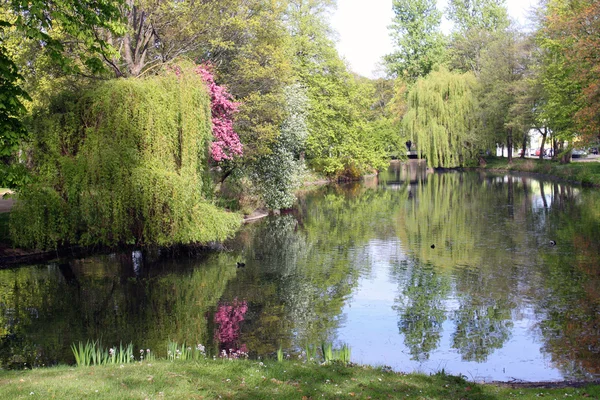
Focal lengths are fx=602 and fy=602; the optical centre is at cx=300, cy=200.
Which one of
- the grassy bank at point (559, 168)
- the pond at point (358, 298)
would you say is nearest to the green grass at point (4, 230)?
the pond at point (358, 298)

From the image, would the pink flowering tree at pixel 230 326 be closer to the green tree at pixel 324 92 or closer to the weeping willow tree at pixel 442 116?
the green tree at pixel 324 92

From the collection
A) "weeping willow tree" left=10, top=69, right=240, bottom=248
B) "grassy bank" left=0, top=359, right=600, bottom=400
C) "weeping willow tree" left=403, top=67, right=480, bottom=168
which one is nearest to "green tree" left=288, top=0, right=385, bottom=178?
"weeping willow tree" left=403, top=67, right=480, bottom=168

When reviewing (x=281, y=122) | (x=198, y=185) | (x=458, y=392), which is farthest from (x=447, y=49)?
(x=458, y=392)

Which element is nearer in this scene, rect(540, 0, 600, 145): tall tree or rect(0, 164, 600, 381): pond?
rect(0, 164, 600, 381): pond

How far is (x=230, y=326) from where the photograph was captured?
1343 cm

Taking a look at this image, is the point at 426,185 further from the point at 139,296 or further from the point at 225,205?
the point at 139,296

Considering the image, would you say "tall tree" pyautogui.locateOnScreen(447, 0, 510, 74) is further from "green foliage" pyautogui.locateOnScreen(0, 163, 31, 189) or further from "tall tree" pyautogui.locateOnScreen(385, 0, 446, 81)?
"green foliage" pyautogui.locateOnScreen(0, 163, 31, 189)

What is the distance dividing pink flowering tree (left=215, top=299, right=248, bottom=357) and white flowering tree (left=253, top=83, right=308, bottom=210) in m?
17.3

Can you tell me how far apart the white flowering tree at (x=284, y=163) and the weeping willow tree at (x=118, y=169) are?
11195 millimetres

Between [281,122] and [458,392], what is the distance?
2489cm

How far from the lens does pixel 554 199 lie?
125 feet

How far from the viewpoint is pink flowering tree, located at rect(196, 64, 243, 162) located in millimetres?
24391

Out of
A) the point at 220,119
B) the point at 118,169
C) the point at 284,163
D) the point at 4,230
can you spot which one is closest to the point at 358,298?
the point at 118,169

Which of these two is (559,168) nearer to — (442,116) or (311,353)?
(442,116)
